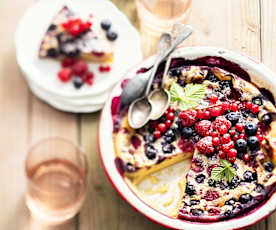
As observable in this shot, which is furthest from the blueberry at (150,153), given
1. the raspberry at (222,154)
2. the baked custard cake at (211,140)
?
the raspberry at (222,154)

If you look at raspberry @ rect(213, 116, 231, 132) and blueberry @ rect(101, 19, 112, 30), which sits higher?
blueberry @ rect(101, 19, 112, 30)

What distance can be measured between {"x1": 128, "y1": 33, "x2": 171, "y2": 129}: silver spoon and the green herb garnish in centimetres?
30

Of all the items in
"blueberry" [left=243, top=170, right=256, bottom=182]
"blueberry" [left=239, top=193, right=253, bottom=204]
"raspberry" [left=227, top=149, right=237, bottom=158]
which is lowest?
"blueberry" [left=239, top=193, right=253, bottom=204]

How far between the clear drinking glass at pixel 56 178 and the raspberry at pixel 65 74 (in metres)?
0.27

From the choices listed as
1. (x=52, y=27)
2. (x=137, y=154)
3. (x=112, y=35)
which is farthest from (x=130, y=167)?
(x=52, y=27)

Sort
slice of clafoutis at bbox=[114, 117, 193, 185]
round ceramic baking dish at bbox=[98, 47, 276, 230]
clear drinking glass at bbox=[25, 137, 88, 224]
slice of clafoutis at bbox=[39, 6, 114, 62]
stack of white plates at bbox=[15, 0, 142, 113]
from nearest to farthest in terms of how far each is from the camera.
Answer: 1. round ceramic baking dish at bbox=[98, 47, 276, 230]
2. slice of clafoutis at bbox=[114, 117, 193, 185]
3. clear drinking glass at bbox=[25, 137, 88, 224]
4. stack of white plates at bbox=[15, 0, 142, 113]
5. slice of clafoutis at bbox=[39, 6, 114, 62]

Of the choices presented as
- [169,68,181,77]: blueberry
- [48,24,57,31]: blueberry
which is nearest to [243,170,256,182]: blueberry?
[169,68,181,77]: blueberry

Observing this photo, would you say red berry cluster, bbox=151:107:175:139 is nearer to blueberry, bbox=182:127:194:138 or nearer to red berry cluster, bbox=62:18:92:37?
blueberry, bbox=182:127:194:138

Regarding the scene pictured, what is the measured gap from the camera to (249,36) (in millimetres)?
1887

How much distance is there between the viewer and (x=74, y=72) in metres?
1.90

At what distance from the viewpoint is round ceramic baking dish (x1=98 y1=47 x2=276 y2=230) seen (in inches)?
59.7

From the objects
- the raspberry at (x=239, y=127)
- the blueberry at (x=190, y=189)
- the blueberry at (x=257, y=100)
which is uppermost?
the blueberry at (x=257, y=100)

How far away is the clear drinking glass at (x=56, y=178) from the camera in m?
1.72

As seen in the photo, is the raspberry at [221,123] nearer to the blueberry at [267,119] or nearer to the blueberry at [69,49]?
the blueberry at [267,119]
